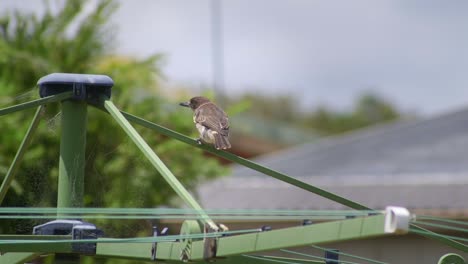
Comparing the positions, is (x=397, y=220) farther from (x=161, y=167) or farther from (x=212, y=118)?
(x=212, y=118)

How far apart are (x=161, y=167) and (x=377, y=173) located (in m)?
11.7

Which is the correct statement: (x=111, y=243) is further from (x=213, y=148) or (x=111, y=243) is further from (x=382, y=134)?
(x=382, y=134)

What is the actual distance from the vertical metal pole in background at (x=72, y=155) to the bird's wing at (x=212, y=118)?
126 cm

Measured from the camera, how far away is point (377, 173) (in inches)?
660

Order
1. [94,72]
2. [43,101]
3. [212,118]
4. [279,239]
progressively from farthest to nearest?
[94,72]
[212,118]
[43,101]
[279,239]

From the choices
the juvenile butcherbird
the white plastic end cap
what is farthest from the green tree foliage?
the white plastic end cap

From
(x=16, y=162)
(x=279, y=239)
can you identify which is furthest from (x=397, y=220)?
(x=16, y=162)

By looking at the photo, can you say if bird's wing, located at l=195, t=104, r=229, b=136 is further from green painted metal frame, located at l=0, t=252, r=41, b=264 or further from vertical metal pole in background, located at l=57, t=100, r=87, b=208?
green painted metal frame, located at l=0, t=252, r=41, b=264

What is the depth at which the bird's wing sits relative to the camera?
6.89 m

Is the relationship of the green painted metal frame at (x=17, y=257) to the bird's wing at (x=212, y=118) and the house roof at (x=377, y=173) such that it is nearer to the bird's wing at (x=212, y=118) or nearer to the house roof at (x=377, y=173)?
the bird's wing at (x=212, y=118)

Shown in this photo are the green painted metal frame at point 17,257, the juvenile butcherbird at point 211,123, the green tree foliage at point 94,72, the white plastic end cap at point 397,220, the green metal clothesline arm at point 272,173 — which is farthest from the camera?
the green tree foliage at point 94,72

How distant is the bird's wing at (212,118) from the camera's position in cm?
689

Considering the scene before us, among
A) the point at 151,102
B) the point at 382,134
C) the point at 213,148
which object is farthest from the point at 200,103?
the point at 382,134

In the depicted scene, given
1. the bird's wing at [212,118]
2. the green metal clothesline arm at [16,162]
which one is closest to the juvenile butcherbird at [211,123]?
the bird's wing at [212,118]
